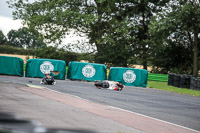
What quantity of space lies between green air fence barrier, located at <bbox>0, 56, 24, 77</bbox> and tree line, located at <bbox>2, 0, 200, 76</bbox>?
1573 cm

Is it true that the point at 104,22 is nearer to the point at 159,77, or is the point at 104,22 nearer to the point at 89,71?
the point at 159,77

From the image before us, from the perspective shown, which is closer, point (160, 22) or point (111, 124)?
point (111, 124)

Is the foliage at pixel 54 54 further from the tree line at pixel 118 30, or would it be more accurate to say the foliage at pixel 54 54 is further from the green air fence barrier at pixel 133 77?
the green air fence barrier at pixel 133 77

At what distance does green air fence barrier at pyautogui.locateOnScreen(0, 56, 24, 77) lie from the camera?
76.1 feet

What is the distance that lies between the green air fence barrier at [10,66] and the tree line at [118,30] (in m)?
15.7

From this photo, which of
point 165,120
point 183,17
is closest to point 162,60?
point 183,17

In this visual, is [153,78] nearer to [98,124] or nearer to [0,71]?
[0,71]

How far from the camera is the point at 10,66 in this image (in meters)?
23.3

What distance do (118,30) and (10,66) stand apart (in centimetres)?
1778

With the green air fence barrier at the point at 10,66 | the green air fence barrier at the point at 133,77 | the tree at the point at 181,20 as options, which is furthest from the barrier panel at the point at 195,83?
the green air fence barrier at the point at 10,66

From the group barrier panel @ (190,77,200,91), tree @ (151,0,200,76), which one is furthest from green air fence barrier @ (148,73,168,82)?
barrier panel @ (190,77,200,91)

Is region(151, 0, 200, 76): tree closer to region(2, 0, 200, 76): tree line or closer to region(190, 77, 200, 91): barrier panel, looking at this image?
region(2, 0, 200, 76): tree line

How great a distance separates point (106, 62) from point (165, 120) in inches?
1326

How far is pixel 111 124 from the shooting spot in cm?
814
